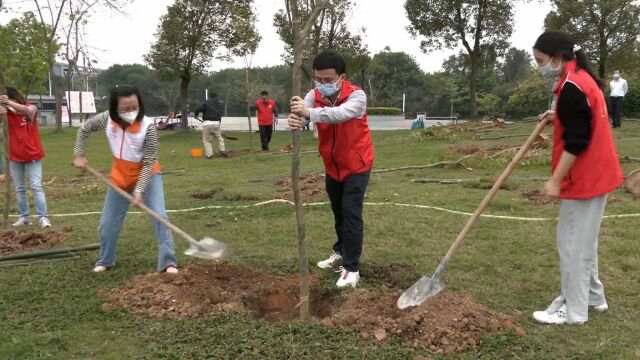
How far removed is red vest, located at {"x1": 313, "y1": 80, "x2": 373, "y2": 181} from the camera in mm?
4133

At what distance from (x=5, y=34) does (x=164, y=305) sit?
2509 centimetres

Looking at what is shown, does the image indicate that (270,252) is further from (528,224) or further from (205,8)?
(205,8)

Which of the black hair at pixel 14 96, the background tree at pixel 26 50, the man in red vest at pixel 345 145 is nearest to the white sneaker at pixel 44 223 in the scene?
the black hair at pixel 14 96

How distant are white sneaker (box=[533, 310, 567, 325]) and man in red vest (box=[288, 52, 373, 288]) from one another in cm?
134

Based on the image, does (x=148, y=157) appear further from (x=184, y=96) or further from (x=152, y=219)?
(x=184, y=96)

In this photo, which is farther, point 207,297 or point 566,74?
point 207,297

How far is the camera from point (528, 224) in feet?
19.8

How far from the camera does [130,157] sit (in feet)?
14.5

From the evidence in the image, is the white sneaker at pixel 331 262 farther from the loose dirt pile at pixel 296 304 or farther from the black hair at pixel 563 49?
the black hair at pixel 563 49

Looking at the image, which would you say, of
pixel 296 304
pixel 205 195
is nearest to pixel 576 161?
pixel 296 304

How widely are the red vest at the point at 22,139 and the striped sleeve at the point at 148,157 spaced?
8.63 ft

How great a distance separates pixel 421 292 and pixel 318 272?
1.19m

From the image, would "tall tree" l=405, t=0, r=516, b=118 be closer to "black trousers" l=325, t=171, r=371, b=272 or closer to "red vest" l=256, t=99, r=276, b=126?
"red vest" l=256, t=99, r=276, b=126

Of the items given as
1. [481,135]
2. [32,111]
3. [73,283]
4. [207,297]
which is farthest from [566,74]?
[481,135]
